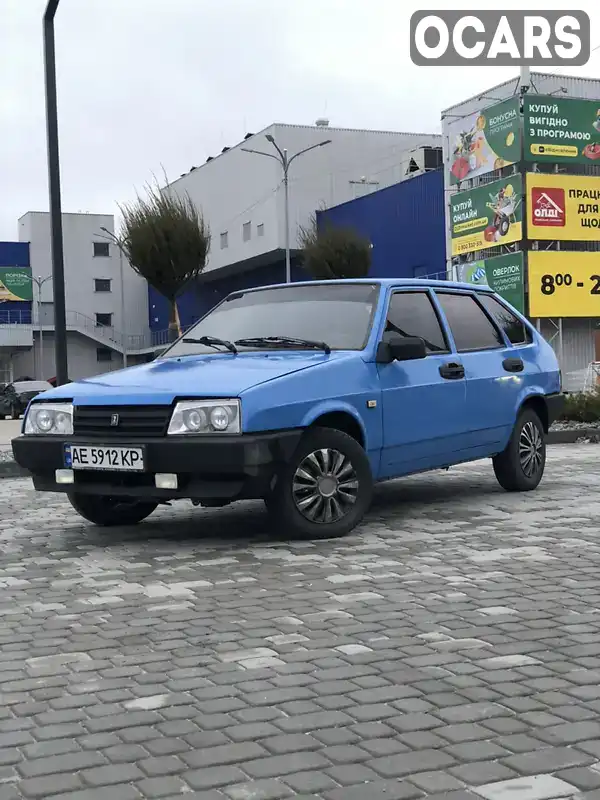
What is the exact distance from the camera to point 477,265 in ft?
146

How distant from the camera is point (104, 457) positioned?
6.18m

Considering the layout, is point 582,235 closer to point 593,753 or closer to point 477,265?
point 477,265

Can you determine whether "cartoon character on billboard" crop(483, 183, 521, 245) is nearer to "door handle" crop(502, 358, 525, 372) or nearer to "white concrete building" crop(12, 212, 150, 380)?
"door handle" crop(502, 358, 525, 372)

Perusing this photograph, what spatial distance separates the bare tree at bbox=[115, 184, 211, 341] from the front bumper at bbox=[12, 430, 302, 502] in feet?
56.8

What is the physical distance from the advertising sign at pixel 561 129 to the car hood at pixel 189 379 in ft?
122

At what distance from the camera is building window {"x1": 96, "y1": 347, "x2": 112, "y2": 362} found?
76.9m

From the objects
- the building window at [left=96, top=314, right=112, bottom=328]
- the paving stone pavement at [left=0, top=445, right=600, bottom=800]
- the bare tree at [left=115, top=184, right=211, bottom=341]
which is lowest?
the paving stone pavement at [left=0, top=445, right=600, bottom=800]

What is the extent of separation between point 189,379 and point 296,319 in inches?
47.7

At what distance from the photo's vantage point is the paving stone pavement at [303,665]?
2826mm

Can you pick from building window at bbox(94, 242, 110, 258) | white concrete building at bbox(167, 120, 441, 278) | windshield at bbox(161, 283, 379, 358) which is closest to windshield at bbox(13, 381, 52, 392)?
white concrete building at bbox(167, 120, 441, 278)

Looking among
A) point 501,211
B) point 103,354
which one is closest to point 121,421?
point 501,211

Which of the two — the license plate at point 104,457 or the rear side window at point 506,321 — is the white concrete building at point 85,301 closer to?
the rear side window at point 506,321

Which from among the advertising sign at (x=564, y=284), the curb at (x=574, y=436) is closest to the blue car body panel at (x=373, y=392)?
the curb at (x=574, y=436)

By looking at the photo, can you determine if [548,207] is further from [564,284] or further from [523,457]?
[523,457]
